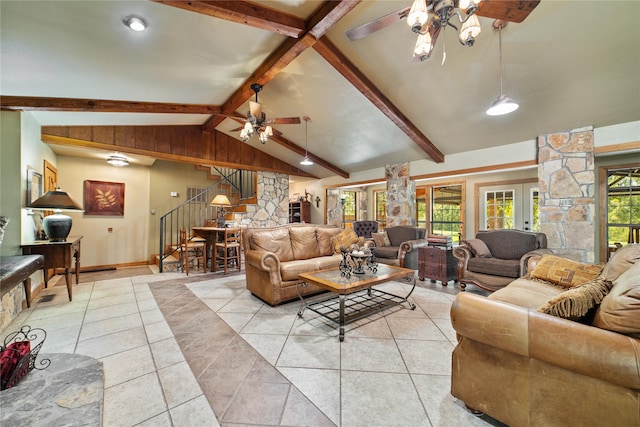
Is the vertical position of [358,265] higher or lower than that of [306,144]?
lower

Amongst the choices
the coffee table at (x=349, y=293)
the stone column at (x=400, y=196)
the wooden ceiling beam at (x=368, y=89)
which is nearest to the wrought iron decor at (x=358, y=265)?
the coffee table at (x=349, y=293)

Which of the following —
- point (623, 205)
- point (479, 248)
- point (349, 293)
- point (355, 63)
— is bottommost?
point (349, 293)

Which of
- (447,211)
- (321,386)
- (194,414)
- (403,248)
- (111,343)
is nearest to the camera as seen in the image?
(194,414)

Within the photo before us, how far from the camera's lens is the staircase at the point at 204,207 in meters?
6.29

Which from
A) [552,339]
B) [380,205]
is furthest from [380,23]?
[380,205]

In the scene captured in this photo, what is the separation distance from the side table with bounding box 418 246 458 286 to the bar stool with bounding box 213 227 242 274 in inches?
138

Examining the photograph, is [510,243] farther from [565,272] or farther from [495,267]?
[565,272]

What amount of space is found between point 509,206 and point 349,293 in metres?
6.38

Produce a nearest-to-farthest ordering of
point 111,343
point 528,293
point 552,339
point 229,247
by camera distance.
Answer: point 552,339 → point 528,293 → point 111,343 → point 229,247

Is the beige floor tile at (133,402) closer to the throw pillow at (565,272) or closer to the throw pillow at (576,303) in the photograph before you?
the throw pillow at (576,303)

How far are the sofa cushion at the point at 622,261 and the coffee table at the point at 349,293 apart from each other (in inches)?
60.0

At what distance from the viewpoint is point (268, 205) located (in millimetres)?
7520

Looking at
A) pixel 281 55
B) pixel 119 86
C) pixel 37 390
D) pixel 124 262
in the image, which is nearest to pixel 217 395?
pixel 37 390

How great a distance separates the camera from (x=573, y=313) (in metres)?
1.22
